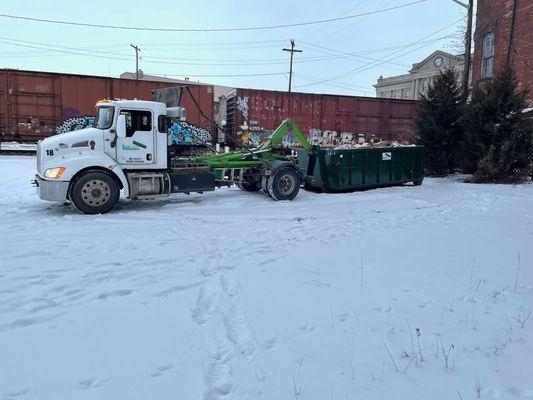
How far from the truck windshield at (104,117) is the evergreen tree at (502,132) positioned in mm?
11621

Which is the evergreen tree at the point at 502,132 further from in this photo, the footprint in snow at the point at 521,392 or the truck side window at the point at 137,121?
the footprint in snow at the point at 521,392

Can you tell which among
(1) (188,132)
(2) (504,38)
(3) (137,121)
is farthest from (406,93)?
(3) (137,121)

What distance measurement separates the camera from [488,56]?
23.0 metres

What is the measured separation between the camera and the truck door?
9.56 metres

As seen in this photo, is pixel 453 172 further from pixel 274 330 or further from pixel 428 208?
pixel 274 330

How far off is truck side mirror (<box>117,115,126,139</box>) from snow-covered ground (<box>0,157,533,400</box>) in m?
1.99

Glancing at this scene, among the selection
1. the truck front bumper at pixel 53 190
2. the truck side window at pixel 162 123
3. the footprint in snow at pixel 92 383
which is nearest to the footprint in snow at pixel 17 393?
the footprint in snow at pixel 92 383

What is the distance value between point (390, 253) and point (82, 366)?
14.8ft

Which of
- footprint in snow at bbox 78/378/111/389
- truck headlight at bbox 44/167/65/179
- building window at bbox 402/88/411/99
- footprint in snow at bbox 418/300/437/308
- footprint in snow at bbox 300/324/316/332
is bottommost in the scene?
footprint in snow at bbox 78/378/111/389

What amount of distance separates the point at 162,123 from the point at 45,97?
13.7 m

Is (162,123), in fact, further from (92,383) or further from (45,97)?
(45,97)

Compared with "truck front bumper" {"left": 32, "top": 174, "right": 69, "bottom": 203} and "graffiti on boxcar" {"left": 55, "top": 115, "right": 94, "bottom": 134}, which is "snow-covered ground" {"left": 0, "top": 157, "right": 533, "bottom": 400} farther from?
"graffiti on boxcar" {"left": 55, "top": 115, "right": 94, "bottom": 134}

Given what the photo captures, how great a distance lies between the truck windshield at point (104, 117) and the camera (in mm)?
9500

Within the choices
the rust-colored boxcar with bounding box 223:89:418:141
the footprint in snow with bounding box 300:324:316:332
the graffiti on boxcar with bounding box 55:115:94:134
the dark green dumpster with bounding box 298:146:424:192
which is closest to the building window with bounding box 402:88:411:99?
the rust-colored boxcar with bounding box 223:89:418:141
